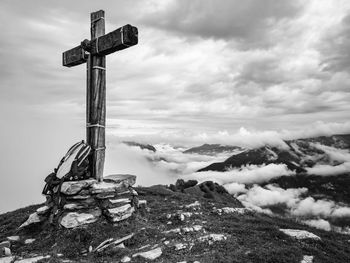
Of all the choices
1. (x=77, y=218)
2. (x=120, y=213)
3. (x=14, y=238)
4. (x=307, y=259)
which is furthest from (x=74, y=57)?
(x=307, y=259)

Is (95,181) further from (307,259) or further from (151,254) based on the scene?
(307,259)

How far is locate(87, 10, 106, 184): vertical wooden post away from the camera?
14031 millimetres

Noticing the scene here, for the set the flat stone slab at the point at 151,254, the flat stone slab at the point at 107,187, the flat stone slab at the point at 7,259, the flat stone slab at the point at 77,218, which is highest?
the flat stone slab at the point at 107,187

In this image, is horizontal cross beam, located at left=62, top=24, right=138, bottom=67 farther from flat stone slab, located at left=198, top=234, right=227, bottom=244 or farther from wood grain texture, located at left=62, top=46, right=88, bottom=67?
flat stone slab, located at left=198, top=234, right=227, bottom=244

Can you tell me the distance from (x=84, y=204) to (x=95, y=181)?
115cm

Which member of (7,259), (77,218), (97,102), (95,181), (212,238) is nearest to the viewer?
(7,259)

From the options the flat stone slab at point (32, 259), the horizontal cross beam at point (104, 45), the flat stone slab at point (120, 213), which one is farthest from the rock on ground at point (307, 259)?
the horizontal cross beam at point (104, 45)

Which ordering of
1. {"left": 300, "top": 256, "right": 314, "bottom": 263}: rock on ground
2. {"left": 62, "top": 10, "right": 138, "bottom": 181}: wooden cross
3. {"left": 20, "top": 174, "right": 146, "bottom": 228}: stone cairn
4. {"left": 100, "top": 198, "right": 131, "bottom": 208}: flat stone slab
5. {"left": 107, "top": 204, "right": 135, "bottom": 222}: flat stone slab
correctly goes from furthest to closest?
{"left": 62, "top": 10, "right": 138, "bottom": 181}: wooden cross < {"left": 100, "top": 198, "right": 131, "bottom": 208}: flat stone slab < {"left": 107, "top": 204, "right": 135, "bottom": 222}: flat stone slab < {"left": 20, "top": 174, "right": 146, "bottom": 228}: stone cairn < {"left": 300, "top": 256, "right": 314, "bottom": 263}: rock on ground

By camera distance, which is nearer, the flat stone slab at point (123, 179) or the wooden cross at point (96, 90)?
the wooden cross at point (96, 90)

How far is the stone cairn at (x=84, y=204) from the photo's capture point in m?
12.3

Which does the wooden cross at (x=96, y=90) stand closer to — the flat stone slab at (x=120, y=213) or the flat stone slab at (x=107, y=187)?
the flat stone slab at (x=107, y=187)

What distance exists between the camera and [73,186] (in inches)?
500

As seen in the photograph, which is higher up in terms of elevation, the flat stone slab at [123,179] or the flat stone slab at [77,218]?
the flat stone slab at [123,179]

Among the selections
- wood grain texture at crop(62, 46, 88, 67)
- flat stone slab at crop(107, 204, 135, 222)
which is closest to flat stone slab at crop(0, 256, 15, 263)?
flat stone slab at crop(107, 204, 135, 222)
